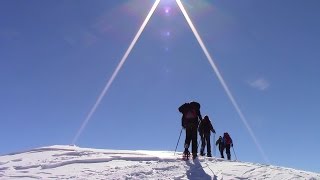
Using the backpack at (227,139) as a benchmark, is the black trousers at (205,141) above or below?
below

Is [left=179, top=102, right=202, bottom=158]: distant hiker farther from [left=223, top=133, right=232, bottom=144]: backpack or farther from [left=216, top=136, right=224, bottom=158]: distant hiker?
[left=216, top=136, right=224, bottom=158]: distant hiker

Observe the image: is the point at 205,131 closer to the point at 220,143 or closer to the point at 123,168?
the point at 220,143

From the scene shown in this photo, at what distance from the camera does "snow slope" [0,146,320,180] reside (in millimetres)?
13109

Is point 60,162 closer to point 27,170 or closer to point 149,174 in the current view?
point 27,170

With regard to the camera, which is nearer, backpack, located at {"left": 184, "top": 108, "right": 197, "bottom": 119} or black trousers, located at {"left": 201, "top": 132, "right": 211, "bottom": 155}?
backpack, located at {"left": 184, "top": 108, "right": 197, "bottom": 119}

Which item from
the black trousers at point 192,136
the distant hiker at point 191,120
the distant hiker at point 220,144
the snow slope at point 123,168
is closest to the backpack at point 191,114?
the distant hiker at point 191,120

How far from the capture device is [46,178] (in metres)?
12.7

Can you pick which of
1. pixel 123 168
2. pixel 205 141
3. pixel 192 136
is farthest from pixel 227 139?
pixel 123 168

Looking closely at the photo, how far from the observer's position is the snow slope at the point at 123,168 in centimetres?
1311

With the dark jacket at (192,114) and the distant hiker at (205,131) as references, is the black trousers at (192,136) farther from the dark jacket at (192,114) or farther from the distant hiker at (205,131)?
the distant hiker at (205,131)

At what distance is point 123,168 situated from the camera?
13969 millimetres

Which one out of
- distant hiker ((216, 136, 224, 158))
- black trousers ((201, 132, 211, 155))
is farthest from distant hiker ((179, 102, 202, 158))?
distant hiker ((216, 136, 224, 158))

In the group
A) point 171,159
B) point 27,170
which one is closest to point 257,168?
point 171,159

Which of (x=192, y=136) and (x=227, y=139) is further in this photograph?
(x=227, y=139)
